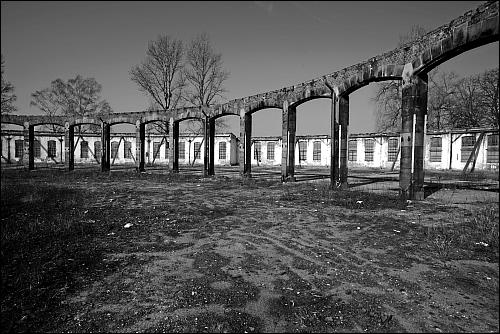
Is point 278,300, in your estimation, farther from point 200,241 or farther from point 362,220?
point 362,220

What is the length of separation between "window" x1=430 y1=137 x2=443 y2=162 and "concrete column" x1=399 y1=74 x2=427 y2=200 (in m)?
18.4

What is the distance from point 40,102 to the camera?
33375mm

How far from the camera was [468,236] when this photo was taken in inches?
191

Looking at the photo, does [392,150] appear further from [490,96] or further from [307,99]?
[307,99]

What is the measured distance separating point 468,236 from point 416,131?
14.7ft

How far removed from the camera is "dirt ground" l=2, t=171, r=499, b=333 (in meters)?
2.56

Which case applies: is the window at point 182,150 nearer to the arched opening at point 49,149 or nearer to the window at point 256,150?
the window at point 256,150

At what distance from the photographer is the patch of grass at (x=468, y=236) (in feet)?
14.2

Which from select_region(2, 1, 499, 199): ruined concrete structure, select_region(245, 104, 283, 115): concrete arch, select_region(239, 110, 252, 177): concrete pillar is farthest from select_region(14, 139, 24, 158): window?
select_region(245, 104, 283, 115): concrete arch

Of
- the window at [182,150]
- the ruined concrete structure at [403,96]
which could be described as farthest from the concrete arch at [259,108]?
the window at [182,150]

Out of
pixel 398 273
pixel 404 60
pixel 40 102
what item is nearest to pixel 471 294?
pixel 398 273

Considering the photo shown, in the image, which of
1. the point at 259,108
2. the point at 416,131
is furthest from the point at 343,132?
the point at 259,108

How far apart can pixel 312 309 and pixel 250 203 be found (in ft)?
19.0

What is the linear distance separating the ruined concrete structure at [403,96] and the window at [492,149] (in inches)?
634
